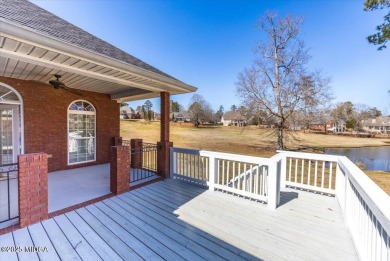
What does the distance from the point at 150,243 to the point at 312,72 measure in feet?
50.6

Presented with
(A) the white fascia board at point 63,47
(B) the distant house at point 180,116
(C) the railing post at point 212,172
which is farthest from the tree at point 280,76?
(B) the distant house at point 180,116

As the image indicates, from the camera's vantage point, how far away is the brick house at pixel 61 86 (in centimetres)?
286

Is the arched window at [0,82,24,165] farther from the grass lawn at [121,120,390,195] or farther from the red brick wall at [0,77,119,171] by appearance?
the grass lawn at [121,120,390,195]

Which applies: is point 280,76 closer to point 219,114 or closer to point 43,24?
point 43,24

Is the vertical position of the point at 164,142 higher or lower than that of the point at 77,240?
higher

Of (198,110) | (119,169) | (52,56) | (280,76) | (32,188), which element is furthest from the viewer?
(198,110)

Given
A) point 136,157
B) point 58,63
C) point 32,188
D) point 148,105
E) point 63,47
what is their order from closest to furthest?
point 63,47 → point 32,188 → point 58,63 → point 136,157 → point 148,105

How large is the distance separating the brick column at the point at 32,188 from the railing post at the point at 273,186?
4214 millimetres

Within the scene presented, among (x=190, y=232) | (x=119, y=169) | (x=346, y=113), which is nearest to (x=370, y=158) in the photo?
(x=190, y=232)

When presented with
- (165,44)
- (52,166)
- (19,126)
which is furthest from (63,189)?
(165,44)

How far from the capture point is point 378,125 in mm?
60125

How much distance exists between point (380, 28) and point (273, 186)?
34.5 feet

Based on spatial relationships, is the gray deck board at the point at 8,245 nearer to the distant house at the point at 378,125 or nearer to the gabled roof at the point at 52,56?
the gabled roof at the point at 52,56

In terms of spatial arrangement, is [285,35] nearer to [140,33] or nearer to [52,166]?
[140,33]
